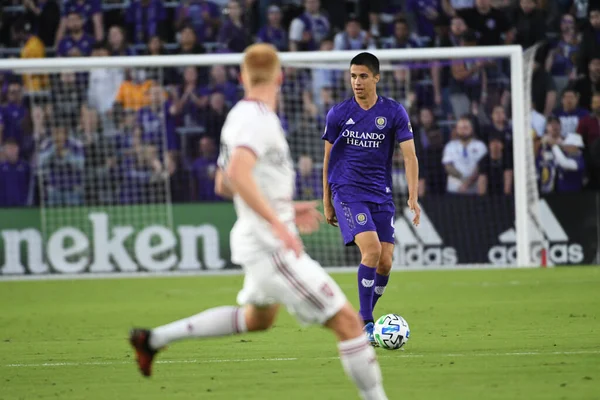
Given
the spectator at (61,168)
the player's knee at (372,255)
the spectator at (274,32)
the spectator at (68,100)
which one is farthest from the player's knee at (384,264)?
the spectator at (274,32)

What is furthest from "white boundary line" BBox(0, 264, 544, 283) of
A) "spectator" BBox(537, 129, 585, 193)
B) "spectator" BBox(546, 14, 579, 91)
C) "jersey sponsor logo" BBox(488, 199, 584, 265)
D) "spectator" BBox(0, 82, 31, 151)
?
"spectator" BBox(546, 14, 579, 91)

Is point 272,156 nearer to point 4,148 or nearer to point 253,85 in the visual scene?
point 253,85

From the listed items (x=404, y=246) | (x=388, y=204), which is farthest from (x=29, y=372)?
(x=404, y=246)

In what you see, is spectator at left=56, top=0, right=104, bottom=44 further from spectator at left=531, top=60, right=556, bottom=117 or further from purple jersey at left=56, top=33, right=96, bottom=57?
spectator at left=531, top=60, right=556, bottom=117

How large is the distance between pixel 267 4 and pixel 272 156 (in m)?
15.5

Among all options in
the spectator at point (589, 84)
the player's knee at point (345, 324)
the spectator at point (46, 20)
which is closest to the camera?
the player's knee at point (345, 324)

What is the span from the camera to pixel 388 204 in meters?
9.12

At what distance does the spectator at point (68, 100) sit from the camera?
18.3m

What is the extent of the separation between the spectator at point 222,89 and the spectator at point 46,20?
3603mm

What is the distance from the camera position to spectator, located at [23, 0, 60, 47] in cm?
2077

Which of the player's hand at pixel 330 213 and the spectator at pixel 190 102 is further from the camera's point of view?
the spectator at pixel 190 102

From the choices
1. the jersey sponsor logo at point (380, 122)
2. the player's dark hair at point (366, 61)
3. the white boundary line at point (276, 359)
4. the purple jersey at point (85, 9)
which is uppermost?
the purple jersey at point (85, 9)

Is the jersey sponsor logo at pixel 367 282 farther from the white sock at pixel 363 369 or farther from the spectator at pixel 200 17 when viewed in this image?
the spectator at pixel 200 17

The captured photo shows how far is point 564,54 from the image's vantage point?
18.9 meters
